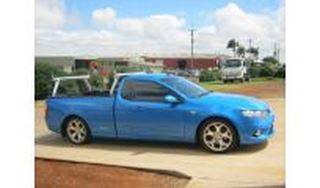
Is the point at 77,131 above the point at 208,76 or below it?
below

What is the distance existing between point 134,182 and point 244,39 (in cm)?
153

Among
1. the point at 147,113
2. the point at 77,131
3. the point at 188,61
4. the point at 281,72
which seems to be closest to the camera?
the point at 281,72

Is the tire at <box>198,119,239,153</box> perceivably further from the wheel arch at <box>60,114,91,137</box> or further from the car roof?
the wheel arch at <box>60,114,91,137</box>

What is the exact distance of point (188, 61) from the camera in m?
5.25

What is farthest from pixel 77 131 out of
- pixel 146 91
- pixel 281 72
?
pixel 281 72

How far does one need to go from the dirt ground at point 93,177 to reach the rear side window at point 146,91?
705 millimetres

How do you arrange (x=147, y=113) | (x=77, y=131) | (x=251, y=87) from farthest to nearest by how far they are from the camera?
(x=77, y=131) → (x=147, y=113) → (x=251, y=87)

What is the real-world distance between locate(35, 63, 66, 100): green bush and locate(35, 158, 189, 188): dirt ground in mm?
589

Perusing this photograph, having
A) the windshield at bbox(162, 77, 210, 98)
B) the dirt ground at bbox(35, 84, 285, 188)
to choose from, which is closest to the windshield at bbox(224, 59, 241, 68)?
the dirt ground at bbox(35, 84, 285, 188)

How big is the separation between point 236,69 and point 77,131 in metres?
1.60

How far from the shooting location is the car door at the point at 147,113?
5.46 metres

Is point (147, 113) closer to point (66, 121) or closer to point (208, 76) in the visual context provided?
point (208, 76)

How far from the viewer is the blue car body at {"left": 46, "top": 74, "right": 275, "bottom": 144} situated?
214 inches
